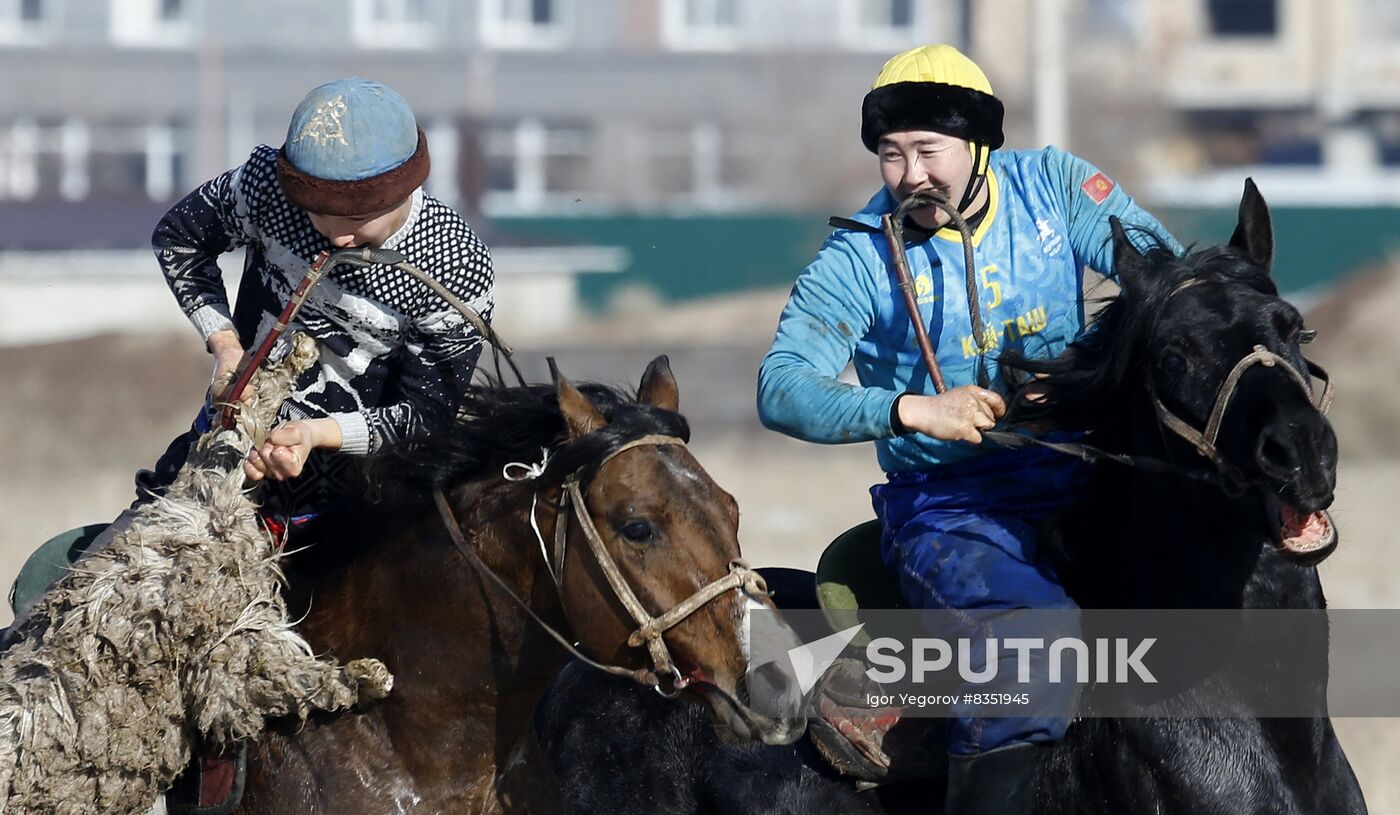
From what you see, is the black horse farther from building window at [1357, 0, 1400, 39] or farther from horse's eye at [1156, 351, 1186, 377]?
building window at [1357, 0, 1400, 39]

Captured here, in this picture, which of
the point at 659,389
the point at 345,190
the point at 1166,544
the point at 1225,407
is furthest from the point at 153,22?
the point at 1225,407

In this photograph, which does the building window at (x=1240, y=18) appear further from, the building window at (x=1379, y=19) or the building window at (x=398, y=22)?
the building window at (x=398, y=22)

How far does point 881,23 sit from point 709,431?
2380cm

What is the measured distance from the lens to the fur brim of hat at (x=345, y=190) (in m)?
3.71

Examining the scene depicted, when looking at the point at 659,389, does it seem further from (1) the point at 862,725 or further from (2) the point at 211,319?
(2) the point at 211,319

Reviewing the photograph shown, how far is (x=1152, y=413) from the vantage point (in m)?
3.69

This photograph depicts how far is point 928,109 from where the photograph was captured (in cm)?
395

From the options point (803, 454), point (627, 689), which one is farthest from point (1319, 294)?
point (627, 689)

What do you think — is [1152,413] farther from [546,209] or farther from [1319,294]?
[546,209]

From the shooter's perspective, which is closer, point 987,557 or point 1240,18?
point 987,557

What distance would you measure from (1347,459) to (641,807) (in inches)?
555

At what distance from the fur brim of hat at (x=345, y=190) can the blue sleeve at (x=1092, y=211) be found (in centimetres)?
151

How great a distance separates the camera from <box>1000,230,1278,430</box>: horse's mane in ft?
12.0

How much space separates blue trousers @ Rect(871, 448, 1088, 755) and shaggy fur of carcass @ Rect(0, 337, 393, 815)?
3.89 feet
